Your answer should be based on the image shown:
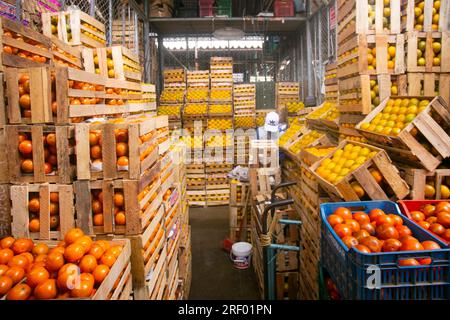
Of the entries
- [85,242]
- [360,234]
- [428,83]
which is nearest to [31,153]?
[85,242]

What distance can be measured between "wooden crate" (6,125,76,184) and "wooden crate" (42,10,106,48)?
278 centimetres

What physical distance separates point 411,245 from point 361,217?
50 centimetres

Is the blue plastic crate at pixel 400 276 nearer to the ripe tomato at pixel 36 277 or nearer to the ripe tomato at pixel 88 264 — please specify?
the ripe tomato at pixel 88 264

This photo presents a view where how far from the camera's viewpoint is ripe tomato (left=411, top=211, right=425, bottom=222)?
2487 mm

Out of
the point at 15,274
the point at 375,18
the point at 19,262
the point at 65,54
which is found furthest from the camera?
the point at 65,54

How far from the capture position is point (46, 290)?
5.89 feet

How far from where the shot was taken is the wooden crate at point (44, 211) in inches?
96.3

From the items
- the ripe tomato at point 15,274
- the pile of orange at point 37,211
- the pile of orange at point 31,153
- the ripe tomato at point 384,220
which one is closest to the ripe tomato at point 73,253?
the ripe tomato at point 15,274

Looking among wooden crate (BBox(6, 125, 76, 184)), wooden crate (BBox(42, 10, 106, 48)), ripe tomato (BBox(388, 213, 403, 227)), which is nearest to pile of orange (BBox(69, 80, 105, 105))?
wooden crate (BBox(6, 125, 76, 184))

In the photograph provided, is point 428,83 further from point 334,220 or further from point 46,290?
point 46,290

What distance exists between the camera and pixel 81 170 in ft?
7.96

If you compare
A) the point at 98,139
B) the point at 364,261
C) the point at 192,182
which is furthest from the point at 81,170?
the point at 192,182

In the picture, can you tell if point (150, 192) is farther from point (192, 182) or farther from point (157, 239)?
point (192, 182)
